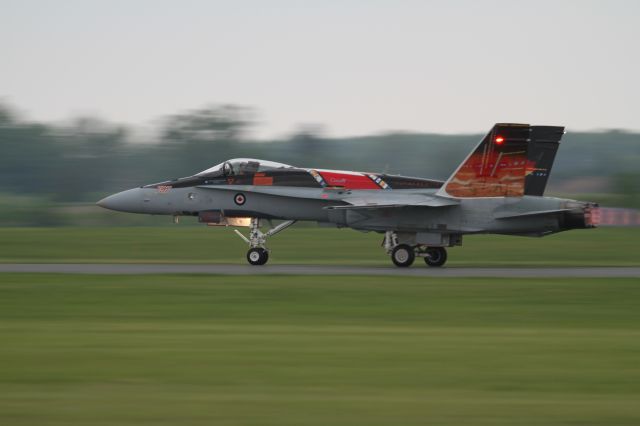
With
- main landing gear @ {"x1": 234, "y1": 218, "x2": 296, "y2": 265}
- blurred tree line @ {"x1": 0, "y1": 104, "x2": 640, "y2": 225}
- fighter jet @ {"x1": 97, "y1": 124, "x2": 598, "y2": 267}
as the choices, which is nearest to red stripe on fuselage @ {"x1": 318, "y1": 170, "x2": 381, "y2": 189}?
fighter jet @ {"x1": 97, "y1": 124, "x2": 598, "y2": 267}

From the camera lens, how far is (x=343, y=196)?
27.6 metres

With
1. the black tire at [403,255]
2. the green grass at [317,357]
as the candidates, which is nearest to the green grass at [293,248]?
the black tire at [403,255]

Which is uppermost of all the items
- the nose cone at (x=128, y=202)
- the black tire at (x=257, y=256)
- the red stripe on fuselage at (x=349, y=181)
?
the red stripe on fuselage at (x=349, y=181)

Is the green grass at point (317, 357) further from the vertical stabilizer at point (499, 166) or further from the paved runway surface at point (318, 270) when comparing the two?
the vertical stabilizer at point (499, 166)

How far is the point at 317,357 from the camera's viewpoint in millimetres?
11391

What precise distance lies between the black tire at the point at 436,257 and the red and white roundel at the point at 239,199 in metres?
5.54

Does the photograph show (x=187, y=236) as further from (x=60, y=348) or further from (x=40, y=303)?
(x=60, y=348)

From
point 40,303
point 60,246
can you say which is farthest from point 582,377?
point 60,246

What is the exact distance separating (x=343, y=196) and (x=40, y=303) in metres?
11.5

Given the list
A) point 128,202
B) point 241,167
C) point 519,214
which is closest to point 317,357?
point 519,214

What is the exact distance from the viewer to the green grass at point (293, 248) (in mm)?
34344

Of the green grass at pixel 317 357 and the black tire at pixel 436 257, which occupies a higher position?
the black tire at pixel 436 257

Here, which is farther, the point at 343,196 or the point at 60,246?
the point at 60,246

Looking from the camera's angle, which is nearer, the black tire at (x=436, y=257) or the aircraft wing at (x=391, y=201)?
the aircraft wing at (x=391, y=201)
